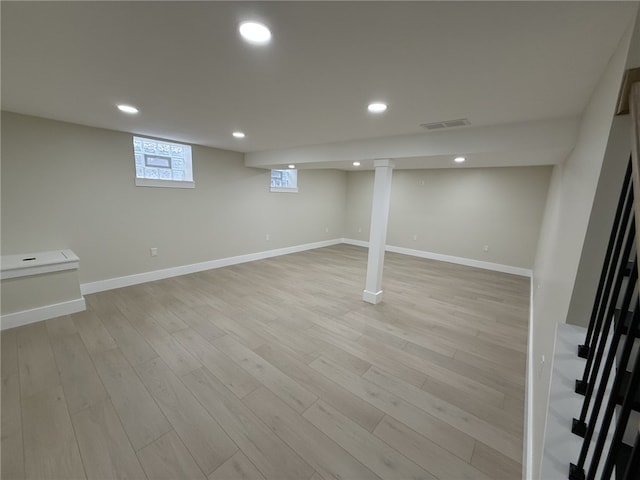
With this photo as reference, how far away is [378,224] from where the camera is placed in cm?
336

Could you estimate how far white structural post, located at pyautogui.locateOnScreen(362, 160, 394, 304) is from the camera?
323 cm

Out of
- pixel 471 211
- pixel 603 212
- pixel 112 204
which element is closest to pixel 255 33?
pixel 603 212

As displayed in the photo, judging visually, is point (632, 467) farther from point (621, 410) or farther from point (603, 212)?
point (603, 212)

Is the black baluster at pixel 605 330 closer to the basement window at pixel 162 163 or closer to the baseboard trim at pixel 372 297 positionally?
the baseboard trim at pixel 372 297

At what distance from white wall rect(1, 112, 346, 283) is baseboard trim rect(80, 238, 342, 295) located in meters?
0.08

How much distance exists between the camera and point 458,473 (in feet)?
4.55

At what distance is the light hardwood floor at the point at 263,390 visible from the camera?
1420 mm

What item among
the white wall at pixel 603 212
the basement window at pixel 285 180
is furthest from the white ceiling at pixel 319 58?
the basement window at pixel 285 180

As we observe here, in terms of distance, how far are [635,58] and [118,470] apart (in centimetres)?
298

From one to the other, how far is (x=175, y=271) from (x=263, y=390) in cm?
313

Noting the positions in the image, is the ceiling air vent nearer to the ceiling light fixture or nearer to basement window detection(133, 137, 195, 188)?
the ceiling light fixture

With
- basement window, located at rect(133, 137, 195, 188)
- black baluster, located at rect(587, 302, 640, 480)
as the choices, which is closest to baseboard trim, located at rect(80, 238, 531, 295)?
basement window, located at rect(133, 137, 195, 188)

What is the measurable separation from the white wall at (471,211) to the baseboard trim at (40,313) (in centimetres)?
608

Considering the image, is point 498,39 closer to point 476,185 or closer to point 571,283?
point 571,283
